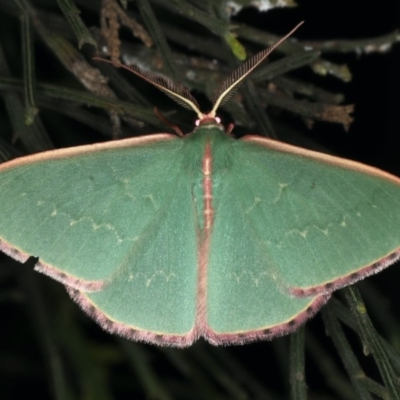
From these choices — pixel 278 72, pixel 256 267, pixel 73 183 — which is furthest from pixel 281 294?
pixel 278 72

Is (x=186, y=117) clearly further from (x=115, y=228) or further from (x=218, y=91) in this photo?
(x=115, y=228)

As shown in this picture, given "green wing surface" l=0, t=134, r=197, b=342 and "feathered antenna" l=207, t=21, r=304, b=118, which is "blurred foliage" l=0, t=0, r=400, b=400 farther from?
"green wing surface" l=0, t=134, r=197, b=342

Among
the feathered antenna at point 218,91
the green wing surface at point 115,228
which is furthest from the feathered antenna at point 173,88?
the green wing surface at point 115,228

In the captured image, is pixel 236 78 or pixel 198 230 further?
pixel 236 78

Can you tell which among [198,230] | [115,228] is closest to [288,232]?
[198,230]

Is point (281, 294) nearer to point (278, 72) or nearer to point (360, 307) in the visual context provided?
point (360, 307)

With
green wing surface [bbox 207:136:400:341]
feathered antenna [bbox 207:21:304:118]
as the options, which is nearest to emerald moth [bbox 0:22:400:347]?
green wing surface [bbox 207:136:400:341]
